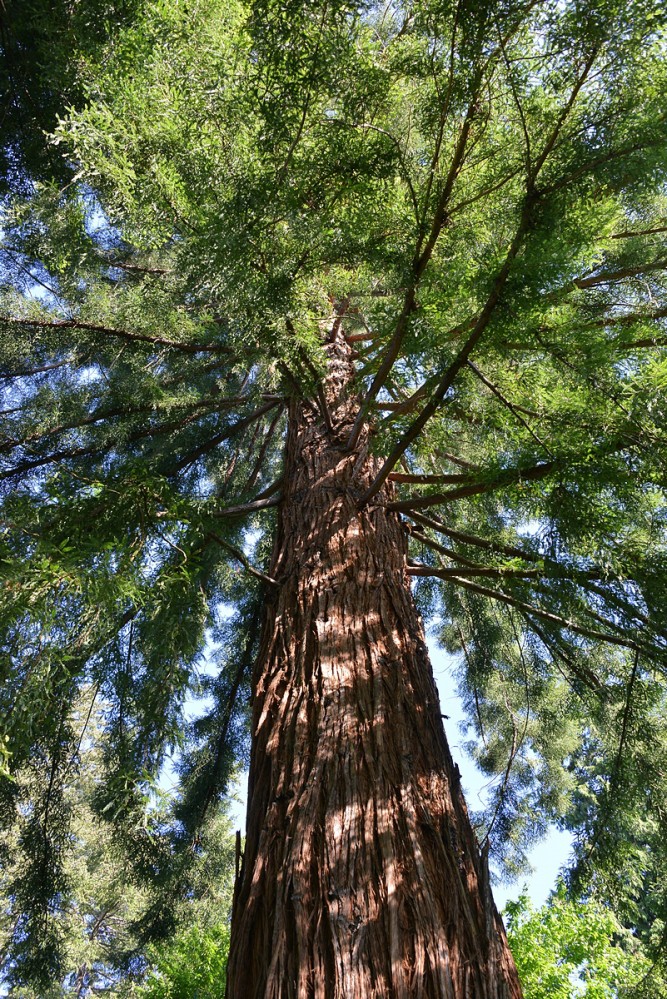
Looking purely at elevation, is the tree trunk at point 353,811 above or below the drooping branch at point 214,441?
below

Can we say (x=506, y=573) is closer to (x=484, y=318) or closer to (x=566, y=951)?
(x=484, y=318)

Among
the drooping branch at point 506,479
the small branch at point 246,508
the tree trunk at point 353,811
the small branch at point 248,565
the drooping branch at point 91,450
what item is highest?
the drooping branch at point 91,450

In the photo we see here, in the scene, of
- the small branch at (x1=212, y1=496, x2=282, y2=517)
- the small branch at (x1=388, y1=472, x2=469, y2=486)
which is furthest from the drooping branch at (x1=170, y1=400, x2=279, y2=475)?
the small branch at (x1=388, y1=472, x2=469, y2=486)

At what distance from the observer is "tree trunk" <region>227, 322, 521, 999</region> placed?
5.57ft

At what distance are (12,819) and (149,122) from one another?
3843mm

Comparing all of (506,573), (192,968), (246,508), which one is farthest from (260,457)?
(192,968)

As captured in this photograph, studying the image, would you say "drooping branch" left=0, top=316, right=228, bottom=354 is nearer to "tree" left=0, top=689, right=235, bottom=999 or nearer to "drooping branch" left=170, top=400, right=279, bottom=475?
"drooping branch" left=170, top=400, right=279, bottom=475

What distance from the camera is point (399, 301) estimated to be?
2963 millimetres

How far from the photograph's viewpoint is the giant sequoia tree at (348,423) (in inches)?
78.0

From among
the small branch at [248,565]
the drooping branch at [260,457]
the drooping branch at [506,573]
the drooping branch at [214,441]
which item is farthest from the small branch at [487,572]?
the drooping branch at [214,441]

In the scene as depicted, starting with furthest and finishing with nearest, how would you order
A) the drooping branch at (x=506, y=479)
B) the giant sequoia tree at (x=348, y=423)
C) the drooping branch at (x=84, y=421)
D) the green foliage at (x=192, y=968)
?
the green foliage at (x=192, y=968)
the drooping branch at (x=84, y=421)
the drooping branch at (x=506, y=479)
the giant sequoia tree at (x=348, y=423)

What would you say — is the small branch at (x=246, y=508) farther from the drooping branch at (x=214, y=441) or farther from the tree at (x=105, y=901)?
the tree at (x=105, y=901)

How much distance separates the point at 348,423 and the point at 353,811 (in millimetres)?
2414

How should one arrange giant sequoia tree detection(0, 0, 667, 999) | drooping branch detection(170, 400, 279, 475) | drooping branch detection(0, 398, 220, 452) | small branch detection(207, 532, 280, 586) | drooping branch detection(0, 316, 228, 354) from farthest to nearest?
drooping branch detection(170, 400, 279, 475)
drooping branch detection(0, 398, 220, 452)
drooping branch detection(0, 316, 228, 354)
small branch detection(207, 532, 280, 586)
giant sequoia tree detection(0, 0, 667, 999)
